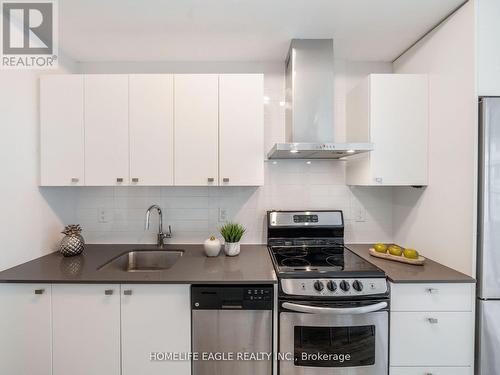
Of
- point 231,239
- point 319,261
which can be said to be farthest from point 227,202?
point 319,261

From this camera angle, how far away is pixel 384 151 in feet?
6.10

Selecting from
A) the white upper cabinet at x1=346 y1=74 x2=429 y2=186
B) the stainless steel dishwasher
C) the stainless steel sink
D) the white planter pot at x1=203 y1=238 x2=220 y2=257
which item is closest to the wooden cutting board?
the white upper cabinet at x1=346 y1=74 x2=429 y2=186

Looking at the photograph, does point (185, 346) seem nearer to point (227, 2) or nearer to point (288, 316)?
point (288, 316)

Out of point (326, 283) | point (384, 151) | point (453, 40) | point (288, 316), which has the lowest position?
point (288, 316)

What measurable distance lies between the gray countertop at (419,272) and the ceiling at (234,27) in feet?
5.30

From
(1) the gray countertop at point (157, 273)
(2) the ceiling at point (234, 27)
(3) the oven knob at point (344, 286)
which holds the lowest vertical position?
(3) the oven knob at point (344, 286)

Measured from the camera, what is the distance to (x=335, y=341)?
1.51 meters

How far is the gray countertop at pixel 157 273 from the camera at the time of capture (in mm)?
1502

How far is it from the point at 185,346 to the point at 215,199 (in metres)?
1.12

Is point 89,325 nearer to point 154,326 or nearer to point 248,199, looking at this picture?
point 154,326

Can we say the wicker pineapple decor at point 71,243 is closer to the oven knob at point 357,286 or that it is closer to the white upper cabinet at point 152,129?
the white upper cabinet at point 152,129

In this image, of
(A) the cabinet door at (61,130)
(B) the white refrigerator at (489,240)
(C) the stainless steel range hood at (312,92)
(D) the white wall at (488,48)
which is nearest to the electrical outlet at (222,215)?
(C) the stainless steel range hood at (312,92)

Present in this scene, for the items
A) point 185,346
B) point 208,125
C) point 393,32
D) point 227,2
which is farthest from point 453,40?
point 185,346

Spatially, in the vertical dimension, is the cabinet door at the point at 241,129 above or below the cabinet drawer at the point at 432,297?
above
